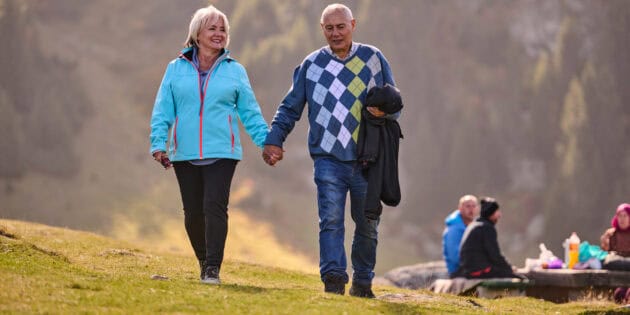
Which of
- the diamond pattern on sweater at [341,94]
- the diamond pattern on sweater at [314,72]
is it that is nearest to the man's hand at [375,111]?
the diamond pattern on sweater at [341,94]

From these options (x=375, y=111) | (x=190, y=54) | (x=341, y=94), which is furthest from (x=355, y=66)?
(x=190, y=54)

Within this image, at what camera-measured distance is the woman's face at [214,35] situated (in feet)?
30.2

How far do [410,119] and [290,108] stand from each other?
57.3m

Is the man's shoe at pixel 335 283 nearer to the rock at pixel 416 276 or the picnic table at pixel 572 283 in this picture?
the picnic table at pixel 572 283

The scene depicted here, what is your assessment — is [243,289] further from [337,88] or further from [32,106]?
[32,106]

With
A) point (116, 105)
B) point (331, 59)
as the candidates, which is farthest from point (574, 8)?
point (331, 59)

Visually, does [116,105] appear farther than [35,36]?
Yes

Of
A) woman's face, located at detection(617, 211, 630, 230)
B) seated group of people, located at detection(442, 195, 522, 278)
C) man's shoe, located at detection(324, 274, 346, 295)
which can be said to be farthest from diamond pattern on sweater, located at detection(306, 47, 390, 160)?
woman's face, located at detection(617, 211, 630, 230)

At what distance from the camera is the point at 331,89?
29.8 ft

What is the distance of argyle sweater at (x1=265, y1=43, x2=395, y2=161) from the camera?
8992 mm

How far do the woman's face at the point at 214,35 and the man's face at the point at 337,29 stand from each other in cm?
96

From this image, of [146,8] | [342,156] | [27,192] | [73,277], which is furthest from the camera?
[146,8]

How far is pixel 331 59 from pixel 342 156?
0.95 meters

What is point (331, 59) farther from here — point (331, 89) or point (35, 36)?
A: point (35, 36)
